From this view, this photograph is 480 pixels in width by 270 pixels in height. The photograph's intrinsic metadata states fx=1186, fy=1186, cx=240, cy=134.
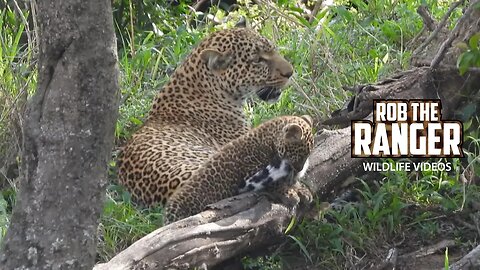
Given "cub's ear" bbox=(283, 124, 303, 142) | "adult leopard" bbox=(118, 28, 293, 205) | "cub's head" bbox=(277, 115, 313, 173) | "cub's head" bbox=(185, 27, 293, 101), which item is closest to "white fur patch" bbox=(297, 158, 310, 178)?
"cub's head" bbox=(277, 115, 313, 173)

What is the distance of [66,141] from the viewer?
3953mm

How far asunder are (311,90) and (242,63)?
55cm

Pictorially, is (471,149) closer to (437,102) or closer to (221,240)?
(437,102)

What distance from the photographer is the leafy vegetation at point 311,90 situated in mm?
6078

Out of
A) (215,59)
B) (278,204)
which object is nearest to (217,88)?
(215,59)

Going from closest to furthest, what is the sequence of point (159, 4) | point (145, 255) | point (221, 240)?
point (145, 255) < point (221, 240) < point (159, 4)

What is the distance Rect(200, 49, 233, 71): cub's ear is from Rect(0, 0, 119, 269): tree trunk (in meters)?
3.29

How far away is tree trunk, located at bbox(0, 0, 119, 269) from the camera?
3920 millimetres

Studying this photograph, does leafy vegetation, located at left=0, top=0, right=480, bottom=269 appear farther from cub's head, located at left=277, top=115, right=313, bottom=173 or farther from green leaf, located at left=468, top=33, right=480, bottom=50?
cub's head, located at left=277, top=115, right=313, bottom=173

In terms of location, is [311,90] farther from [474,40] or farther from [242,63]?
[474,40]

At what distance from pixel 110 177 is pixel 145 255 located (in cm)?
198

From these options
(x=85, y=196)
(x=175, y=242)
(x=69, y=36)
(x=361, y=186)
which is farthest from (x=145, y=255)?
(x=361, y=186)

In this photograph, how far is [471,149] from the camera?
672 centimetres

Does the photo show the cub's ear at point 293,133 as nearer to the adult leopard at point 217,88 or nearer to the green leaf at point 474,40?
the adult leopard at point 217,88
